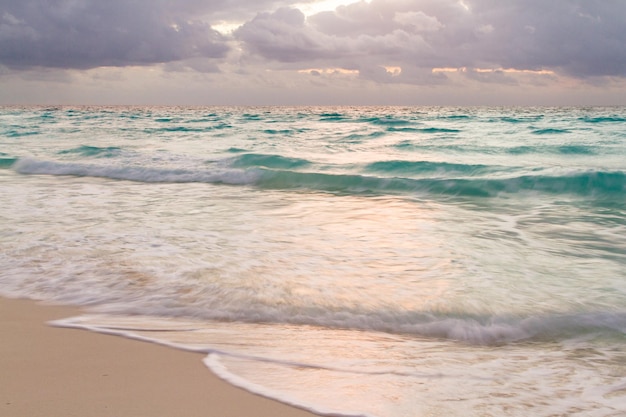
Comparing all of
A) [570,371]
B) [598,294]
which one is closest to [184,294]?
[570,371]

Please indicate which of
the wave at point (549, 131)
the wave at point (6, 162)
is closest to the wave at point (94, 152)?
the wave at point (6, 162)

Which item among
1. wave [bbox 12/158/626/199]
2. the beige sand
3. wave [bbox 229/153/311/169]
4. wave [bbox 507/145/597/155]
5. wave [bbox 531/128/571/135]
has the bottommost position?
the beige sand

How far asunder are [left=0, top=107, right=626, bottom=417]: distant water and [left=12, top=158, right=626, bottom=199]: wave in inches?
3.2

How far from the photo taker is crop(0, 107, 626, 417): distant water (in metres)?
2.87

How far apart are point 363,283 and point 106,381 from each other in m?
2.35

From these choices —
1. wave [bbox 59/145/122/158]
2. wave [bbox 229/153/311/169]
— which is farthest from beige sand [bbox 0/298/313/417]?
wave [bbox 59/145/122/158]

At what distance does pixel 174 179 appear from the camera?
1270 cm

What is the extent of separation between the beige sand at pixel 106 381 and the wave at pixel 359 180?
8.24 meters

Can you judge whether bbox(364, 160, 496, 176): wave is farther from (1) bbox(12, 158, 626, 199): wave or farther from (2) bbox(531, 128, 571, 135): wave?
(2) bbox(531, 128, 571, 135): wave

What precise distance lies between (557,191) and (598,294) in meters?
6.84

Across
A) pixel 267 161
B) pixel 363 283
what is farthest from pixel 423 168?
pixel 363 283

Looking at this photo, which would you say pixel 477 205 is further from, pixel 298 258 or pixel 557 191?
pixel 298 258

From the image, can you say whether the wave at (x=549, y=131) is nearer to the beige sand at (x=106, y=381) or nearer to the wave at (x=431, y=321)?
the wave at (x=431, y=321)

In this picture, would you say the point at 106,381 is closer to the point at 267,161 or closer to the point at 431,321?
the point at 431,321
